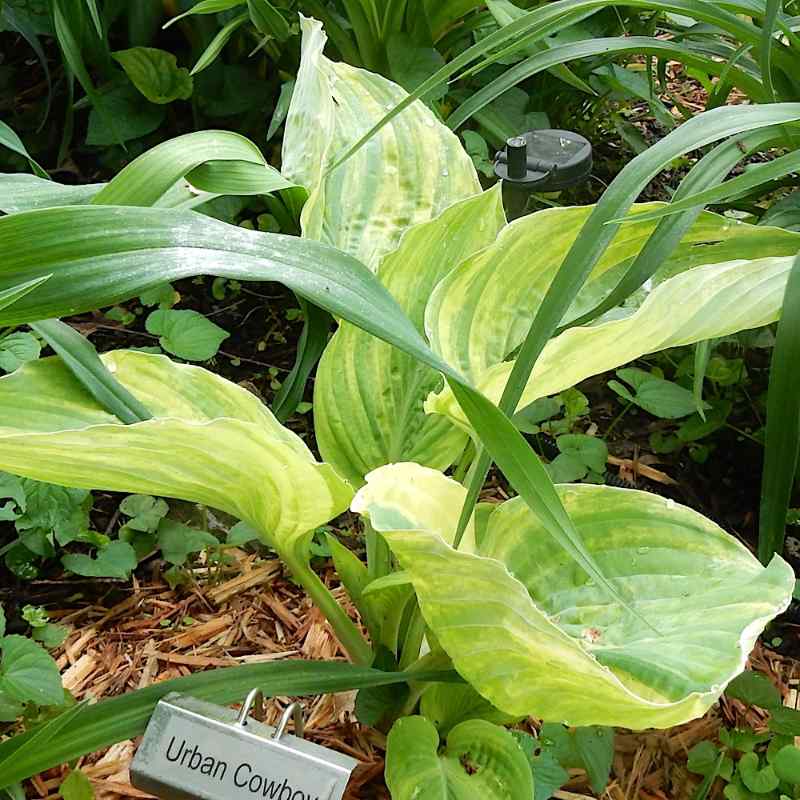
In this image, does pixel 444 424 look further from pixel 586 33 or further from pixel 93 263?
pixel 586 33

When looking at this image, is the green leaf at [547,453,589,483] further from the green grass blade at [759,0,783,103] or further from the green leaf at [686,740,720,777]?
the green grass blade at [759,0,783,103]

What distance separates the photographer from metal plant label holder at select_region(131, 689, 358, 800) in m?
0.67

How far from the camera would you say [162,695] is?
2.46 feet

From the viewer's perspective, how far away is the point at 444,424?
938 mm

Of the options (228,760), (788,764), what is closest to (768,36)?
(788,764)

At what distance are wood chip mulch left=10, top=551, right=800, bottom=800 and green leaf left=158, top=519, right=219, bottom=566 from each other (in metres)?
0.06

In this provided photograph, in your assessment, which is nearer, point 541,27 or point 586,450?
point 541,27

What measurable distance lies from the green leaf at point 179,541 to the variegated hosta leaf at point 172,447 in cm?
25

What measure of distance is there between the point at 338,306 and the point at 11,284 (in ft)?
0.67

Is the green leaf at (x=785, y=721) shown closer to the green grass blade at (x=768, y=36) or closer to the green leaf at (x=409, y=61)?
the green grass blade at (x=768, y=36)

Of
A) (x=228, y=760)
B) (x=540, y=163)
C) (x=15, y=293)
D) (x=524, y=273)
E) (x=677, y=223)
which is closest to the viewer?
(x=15, y=293)

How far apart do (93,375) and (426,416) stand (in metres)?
0.32

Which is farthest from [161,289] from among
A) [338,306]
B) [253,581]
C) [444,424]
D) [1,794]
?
[338,306]

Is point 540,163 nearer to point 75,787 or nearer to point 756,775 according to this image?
point 756,775
